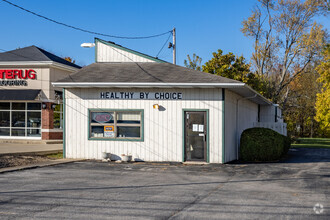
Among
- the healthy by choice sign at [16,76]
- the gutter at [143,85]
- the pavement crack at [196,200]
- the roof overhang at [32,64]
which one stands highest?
the roof overhang at [32,64]

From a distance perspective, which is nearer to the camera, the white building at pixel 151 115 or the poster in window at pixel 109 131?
the white building at pixel 151 115

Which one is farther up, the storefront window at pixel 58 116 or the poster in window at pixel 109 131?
the storefront window at pixel 58 116

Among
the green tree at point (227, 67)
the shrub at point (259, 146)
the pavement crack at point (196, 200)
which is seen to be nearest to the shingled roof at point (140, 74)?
the shrub at point (259, 146)

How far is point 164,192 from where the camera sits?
8.57 meters

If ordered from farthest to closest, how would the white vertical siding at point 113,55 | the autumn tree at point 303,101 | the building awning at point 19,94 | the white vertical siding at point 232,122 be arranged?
the autumn tree at point 303,101
the building awning at point 19,94
the white vertical siding at point 113,55
the white vertical siding at point 232,122

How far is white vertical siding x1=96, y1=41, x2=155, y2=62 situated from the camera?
17.5 meters

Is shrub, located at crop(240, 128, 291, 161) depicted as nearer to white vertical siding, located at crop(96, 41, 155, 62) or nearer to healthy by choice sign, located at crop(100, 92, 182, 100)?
healthy by choice sign, located at crop(100, 92, 182, 100)

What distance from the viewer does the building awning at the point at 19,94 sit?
23.0 metres

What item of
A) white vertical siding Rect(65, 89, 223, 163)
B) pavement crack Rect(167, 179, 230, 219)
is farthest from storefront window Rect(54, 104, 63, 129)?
pavement crack Rect(167, 179, 230, 219)

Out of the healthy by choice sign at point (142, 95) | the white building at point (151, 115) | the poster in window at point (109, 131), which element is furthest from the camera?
the poster in window at point (109, 131)

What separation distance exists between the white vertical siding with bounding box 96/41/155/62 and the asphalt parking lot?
6.31 meters

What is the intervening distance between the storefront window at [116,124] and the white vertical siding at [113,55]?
11.9 ft

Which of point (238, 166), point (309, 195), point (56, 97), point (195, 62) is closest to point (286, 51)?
point (195, 62)

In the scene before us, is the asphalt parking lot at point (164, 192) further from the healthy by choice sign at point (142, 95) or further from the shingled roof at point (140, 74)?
the shingled roof at point (140, 74)
